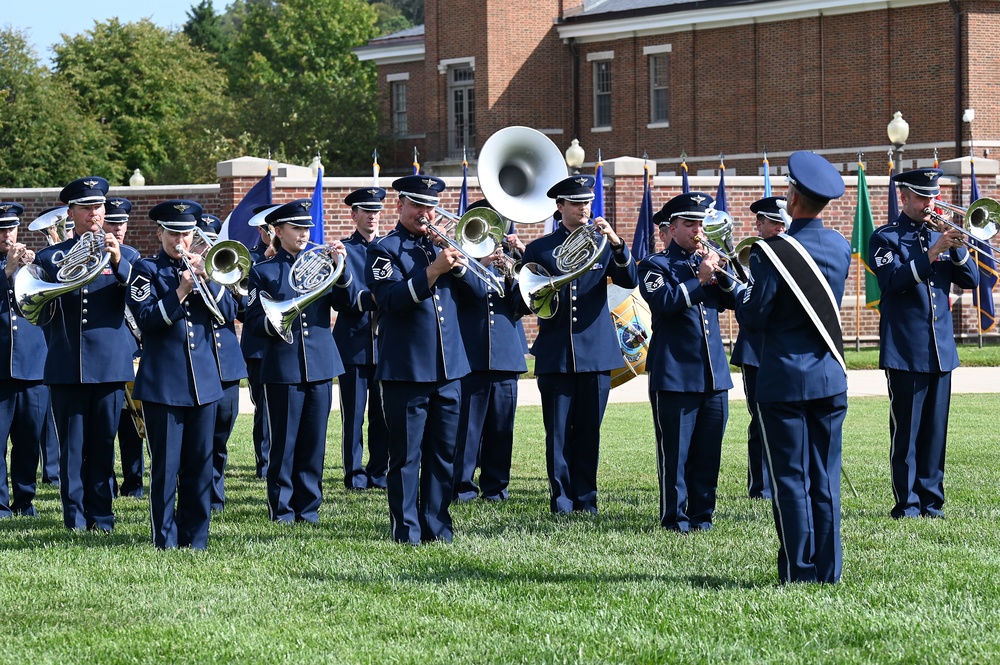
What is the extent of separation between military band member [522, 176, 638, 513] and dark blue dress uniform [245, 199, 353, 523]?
1.46 meters

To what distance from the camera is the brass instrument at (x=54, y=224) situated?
962cm

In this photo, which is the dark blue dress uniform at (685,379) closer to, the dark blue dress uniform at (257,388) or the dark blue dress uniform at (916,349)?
the dark blue dress uniform at (916,349)

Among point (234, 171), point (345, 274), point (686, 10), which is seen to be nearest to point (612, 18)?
point (686, 10)

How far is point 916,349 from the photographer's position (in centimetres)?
926

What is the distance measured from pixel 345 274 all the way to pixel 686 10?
2934 centimetres

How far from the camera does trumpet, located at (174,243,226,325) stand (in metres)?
8.18

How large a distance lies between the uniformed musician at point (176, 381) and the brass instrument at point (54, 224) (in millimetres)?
1366

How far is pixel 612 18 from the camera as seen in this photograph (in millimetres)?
38438

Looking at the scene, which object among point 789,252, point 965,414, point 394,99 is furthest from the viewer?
point 394,99

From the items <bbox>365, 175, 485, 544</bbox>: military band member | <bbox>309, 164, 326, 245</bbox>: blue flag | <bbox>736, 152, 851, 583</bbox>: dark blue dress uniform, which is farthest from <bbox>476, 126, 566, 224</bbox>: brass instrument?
<bbox>309, 164, 326, 245</bbox>: blue flag

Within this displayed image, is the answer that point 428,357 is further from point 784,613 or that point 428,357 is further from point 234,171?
point 234,171

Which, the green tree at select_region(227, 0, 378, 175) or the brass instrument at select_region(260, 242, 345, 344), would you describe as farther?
the green tree at select_region(227, 0, 378, 175)

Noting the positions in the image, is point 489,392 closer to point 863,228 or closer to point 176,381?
point 176,381

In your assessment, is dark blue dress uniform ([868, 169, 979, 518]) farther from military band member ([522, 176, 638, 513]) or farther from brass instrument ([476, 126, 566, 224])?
brass instrument ([476, 126, 566, 224])
